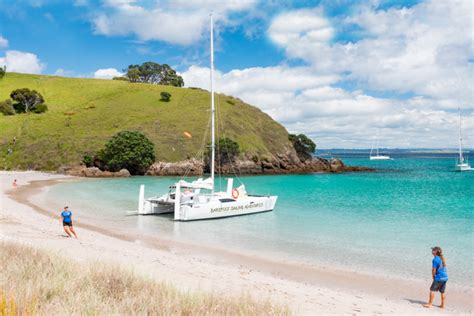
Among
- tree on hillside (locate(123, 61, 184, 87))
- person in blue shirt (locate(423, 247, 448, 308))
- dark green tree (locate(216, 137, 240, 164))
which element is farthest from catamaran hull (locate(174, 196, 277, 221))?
tree on hillside (locate(123, 61, 184, 87))

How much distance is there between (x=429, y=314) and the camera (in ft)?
39.7

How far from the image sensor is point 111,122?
327ft

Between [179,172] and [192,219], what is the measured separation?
5391 cm

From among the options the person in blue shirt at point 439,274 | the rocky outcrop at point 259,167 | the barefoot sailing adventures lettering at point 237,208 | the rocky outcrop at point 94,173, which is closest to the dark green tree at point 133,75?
the rocky outcrop at point 259,167

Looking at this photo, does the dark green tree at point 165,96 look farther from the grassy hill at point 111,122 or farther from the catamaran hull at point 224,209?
the catamaran hull at point 224,209

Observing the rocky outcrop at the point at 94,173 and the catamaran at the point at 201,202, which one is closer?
the catamaran at the point at 201,202

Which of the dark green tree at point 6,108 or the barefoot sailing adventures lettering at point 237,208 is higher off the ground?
the dark green tree at point 6,108

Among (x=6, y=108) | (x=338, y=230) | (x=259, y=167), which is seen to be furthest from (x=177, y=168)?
(x=338, y=230)

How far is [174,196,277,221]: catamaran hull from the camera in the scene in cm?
2972

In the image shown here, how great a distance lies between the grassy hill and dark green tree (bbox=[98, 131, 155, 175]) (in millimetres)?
4513

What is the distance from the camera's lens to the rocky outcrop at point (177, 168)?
267ft

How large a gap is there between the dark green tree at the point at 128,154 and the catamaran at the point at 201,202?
47.2m

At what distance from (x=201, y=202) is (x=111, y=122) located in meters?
75.7

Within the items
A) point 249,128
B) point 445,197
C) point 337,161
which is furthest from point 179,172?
point 445,197
